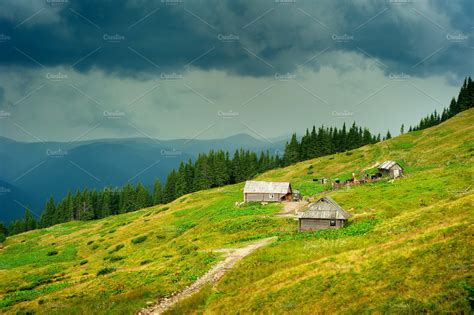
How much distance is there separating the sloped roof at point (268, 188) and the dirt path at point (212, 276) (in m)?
33.0

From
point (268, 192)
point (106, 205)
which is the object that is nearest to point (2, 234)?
point (106, 205)

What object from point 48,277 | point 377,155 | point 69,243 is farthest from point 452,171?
point 69,243

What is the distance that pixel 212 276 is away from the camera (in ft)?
108

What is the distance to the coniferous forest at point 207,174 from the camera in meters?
136

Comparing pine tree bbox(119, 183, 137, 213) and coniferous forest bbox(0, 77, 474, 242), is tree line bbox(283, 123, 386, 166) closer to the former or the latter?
coniferous forest bbox(0, 77, 474, 242)

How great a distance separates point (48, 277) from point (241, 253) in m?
28.5

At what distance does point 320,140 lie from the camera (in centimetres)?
13850

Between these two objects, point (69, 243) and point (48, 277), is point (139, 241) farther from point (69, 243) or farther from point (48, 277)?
point (69, 243)

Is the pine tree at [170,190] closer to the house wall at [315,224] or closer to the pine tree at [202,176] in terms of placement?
the pine tree at [202,176]

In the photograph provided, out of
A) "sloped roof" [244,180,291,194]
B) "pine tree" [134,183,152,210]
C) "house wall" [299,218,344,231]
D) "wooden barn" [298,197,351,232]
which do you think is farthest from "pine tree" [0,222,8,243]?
"wooden barn" [298,197,351,232]

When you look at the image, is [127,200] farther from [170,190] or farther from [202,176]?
[202,176]

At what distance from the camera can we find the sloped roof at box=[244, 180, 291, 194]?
7769 cm

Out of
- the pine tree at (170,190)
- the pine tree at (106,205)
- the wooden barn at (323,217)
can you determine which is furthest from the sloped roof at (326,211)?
the pine tree at (106,205)

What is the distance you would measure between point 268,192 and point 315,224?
3288cm
